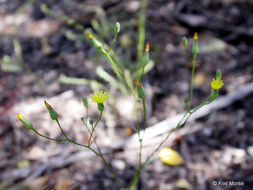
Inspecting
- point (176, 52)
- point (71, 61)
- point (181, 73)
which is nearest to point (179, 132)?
point (181, 73)

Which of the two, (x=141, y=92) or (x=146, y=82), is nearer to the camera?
(x=141, y=92)

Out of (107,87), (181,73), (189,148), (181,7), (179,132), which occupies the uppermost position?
(181,7)

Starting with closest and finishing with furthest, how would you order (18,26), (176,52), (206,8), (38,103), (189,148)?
(189,148)
(38,103)
(176,52)
(206,8)
(18,26)

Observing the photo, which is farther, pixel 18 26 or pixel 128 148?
pixel 18 26

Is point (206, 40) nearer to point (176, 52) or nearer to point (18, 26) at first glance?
point (176, 52)

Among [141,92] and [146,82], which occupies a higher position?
[146,82]

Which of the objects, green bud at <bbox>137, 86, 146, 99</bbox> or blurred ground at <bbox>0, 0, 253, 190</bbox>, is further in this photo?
blurred ground at <bbox>0, 0, 253, 190</bbox>

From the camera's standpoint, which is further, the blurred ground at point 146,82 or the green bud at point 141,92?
the blurred ground at point 146,82

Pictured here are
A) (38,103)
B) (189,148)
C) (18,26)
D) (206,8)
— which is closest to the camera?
(189,148)
